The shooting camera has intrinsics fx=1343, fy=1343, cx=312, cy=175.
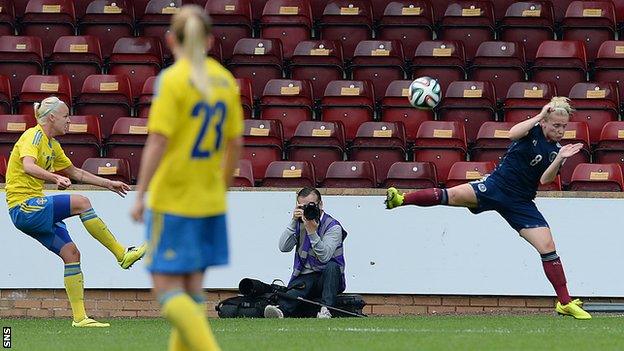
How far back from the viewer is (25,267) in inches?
539

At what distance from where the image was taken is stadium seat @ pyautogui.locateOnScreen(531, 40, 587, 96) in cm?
1609

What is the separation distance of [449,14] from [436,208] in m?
4.38

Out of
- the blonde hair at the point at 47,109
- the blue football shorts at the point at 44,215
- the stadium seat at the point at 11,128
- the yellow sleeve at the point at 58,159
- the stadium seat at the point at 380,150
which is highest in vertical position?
the stadium seat at the point at 11,128

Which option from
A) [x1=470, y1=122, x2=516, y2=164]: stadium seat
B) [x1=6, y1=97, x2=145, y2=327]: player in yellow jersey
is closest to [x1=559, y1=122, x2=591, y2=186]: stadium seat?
[x1=470, y1=122, x2=516, y2=164]: stadium seat

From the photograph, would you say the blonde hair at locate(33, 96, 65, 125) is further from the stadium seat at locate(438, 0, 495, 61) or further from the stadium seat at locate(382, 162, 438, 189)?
the stadium seat at locate(438, 0, 495, 61)

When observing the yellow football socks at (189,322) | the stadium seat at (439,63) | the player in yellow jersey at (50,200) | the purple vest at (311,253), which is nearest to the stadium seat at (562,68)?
the stadium seat at (439,63)

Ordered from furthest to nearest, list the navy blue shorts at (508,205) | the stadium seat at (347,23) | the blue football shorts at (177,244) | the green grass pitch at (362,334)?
the stadium seat at (347,23) → the navy blue shorts at (508,205) → the green grass pitch at (362,334) → the blue football shorts at (177,244)

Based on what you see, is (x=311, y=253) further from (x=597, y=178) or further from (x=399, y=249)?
(x=597, y=178)

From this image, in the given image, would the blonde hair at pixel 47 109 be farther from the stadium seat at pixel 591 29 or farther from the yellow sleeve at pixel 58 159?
the stadium seat at pixel 591 29

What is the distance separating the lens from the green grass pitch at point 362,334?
8.80 metres

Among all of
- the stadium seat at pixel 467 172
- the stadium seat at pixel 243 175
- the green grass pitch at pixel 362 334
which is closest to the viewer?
the green grass pitch at pixel 362 334

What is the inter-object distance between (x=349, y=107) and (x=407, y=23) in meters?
2.22

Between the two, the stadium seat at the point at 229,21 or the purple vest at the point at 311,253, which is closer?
the purple vest at the point at 311,253

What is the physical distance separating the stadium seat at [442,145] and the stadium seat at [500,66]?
1.57 meters
